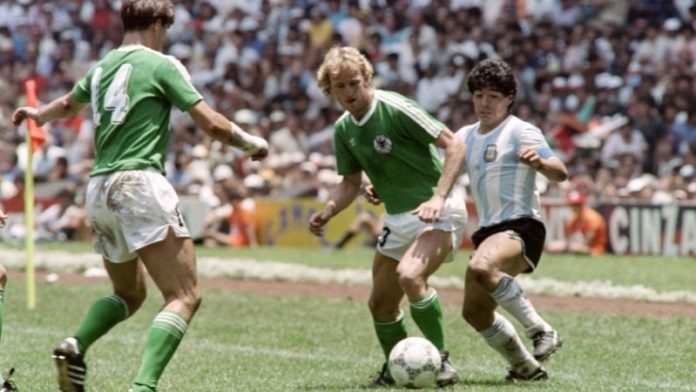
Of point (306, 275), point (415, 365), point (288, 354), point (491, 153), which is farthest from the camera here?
point (306, 275)

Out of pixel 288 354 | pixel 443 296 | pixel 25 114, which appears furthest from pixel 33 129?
pixel 25 114

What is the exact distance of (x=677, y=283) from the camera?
15805 mm

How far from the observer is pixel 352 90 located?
8227 millimetres

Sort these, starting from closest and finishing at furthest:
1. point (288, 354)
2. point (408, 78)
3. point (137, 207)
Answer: point (137, 207) → point (288, 354) → point (408, 78)

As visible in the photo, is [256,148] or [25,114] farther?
[25,114]

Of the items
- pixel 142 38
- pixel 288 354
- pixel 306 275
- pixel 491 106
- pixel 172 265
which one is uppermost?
pixel 142 38

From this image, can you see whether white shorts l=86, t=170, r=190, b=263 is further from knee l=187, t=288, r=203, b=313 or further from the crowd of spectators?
the crowd of spectators

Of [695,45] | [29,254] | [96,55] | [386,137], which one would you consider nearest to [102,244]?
[386,137]

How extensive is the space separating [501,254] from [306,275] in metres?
9.19

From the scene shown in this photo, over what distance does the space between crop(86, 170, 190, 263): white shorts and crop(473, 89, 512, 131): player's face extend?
2.42m

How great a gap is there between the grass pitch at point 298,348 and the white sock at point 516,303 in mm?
371

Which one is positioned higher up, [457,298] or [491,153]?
[491,153]

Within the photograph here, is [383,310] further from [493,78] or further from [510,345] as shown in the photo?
[493,78]

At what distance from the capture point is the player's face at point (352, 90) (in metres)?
8.16
